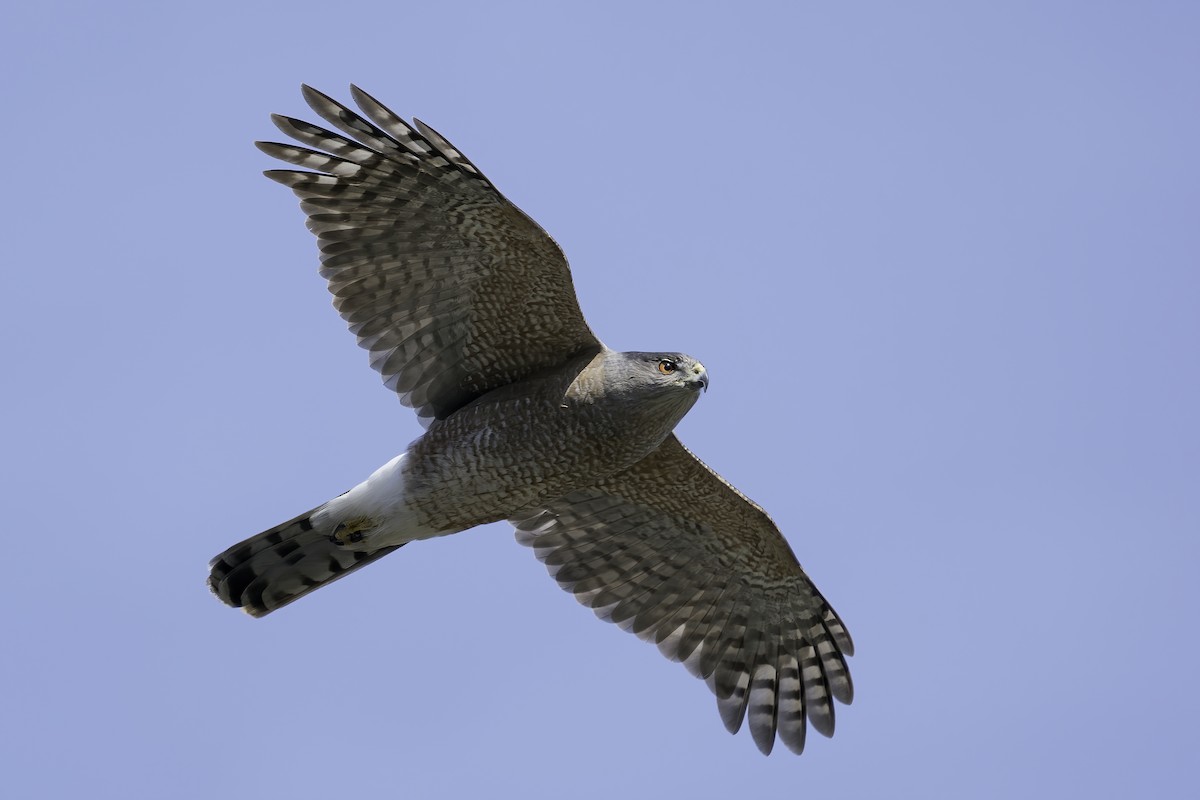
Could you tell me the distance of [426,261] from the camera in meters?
10.9

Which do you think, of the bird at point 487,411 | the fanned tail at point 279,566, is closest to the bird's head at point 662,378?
the bird at point 487,411

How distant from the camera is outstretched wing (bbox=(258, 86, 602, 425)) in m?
10.5

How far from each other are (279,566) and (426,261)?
2.38 metres

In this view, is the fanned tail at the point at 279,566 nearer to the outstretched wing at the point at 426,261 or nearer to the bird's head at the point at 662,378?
the outstretched wing at the point at 426,261

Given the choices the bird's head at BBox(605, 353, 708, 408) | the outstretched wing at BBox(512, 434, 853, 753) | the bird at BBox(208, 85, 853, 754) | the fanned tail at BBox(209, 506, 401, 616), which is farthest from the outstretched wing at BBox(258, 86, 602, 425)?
the outstretched wing at BBox(512, 434, 853, 753)

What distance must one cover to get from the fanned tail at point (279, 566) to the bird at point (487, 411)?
11 millimetres

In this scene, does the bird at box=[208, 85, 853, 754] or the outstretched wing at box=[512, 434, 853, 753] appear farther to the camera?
the outstretched wing at box=[512, 434, 853, 753]

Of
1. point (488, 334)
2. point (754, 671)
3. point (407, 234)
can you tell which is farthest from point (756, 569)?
point (407, 234)

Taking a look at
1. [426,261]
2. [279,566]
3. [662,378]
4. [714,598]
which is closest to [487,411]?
[426,261]

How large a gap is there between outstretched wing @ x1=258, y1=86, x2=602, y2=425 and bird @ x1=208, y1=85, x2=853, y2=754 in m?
0.01

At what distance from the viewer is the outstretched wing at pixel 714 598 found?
12.3 metres

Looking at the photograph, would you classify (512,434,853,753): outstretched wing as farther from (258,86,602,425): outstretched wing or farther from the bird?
(258,86,602,425): outstretched wing

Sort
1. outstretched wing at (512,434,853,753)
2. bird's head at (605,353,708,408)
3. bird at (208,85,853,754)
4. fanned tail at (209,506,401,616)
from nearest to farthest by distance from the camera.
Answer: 1. bird's head at (605,353,708,408)
2. bird at (208,85,853,754)
3. fanned tail at (209,506,401,616)
4. outstretched wing at (512,434,853,753)

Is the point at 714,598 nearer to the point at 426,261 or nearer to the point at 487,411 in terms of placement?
the point at 487,411
